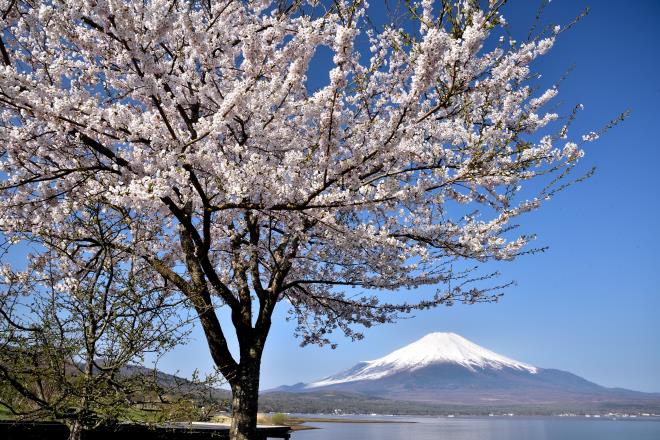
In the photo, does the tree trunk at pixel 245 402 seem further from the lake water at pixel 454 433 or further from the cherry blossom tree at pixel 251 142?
the lake water at pixel 454 433

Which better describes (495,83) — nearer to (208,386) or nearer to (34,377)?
(208,386)

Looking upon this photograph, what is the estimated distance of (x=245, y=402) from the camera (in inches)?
327

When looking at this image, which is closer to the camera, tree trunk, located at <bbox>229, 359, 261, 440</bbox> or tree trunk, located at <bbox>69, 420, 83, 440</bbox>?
tree trunk, located at <bbox>69, 420, 83, 440</bbox>

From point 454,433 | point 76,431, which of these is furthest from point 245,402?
point 454,433

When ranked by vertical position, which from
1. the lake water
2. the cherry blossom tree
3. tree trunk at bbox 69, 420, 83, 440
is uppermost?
the cherry blossom tree

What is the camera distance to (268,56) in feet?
23.8

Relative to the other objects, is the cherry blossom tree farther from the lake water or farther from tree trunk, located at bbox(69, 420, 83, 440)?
the lake water

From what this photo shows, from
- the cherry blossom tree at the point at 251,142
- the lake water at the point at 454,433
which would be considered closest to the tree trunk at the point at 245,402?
the cherry blossom tree at the point at 251,142

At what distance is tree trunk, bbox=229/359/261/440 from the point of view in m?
8.13

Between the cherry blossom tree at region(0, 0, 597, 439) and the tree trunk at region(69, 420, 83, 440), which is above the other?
the cherry blossom tree at region(0, 0, 597, 439)

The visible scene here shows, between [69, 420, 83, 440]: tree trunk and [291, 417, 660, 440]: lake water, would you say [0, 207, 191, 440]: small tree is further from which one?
[291, 417, 660, 440]: lake water

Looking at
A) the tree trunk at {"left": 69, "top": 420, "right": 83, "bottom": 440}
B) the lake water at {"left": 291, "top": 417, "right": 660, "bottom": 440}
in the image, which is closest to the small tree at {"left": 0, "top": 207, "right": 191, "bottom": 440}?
the tree trunk at {"left": 69, "top": 420, "right": 83, "bottom": 440}

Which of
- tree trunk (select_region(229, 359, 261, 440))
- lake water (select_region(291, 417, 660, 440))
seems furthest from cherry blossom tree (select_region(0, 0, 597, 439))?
lake water (select_region(291, 417, 660, 440))

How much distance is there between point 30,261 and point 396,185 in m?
7.29
